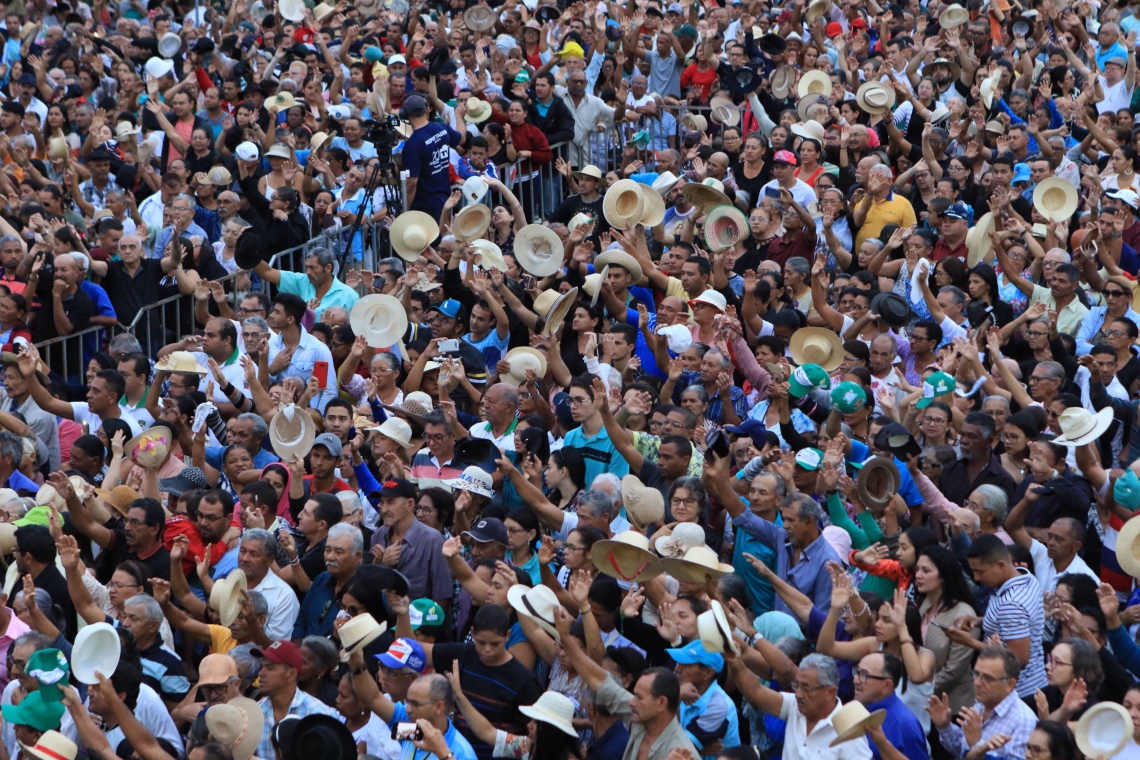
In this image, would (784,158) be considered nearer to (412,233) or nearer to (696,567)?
(412,233)

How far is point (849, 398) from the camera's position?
9.85 meters

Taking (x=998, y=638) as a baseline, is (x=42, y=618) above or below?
above

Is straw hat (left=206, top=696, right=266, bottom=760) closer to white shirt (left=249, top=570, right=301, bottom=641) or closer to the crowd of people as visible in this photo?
the crowd of people

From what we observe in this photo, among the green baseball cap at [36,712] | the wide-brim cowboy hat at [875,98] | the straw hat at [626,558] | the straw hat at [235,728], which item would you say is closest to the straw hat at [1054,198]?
the wide-brim cowboy hat at [875,98]

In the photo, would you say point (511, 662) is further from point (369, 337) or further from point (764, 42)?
point (764, 42)

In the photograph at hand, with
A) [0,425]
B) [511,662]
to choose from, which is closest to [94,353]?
[0,425]

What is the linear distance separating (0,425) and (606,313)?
4.09 m

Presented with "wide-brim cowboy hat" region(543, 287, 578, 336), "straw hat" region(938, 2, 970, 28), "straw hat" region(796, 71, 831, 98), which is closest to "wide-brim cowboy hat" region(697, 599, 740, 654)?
"wide-brim cowboy hat" region(543, 287, 578, 336)

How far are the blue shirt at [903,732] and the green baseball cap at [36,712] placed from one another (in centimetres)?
326

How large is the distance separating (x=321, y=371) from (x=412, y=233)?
1.77m

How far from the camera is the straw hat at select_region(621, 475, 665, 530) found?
8.62 metres

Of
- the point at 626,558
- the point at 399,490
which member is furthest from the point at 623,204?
the point at 626,558

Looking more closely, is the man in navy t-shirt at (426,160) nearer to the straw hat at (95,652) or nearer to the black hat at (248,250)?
the black hat at (248,250)

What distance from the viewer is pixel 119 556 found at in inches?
331
